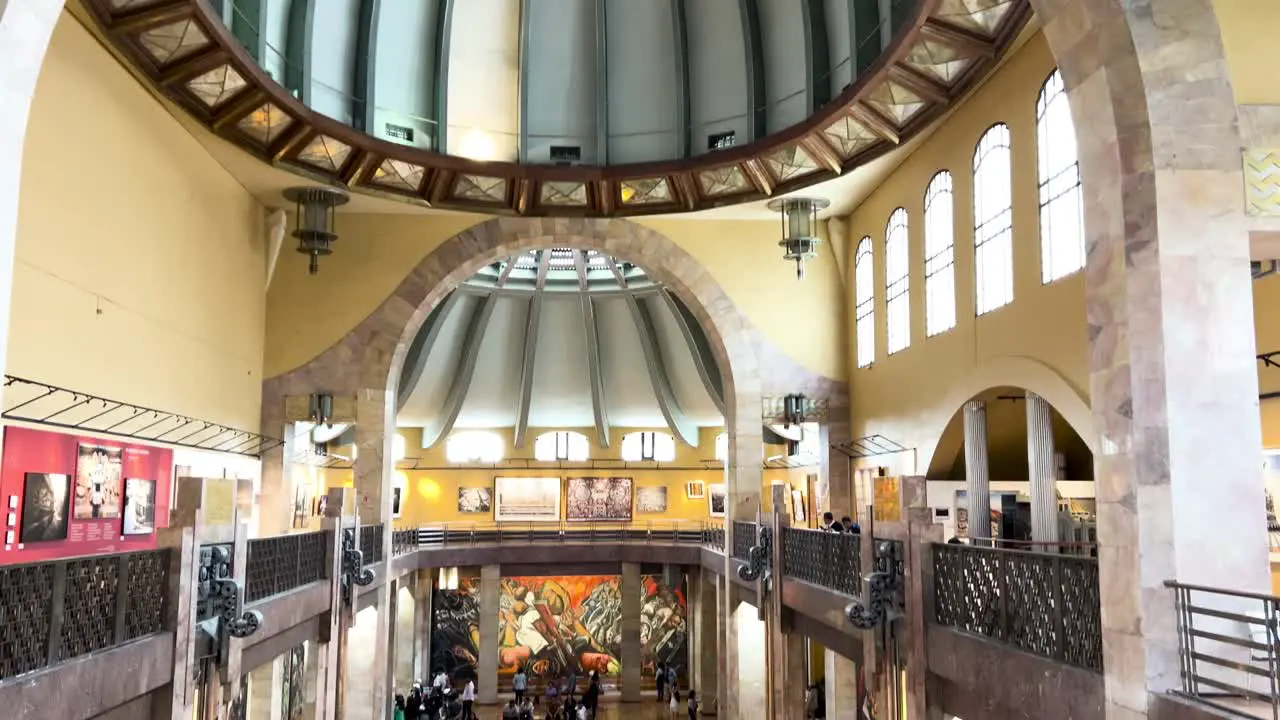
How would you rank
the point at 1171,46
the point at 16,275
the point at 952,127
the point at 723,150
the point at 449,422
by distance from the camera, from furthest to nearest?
the point at 449,422 < the point at 723,150 < the point at 952,127 < the point at 16,275 < the point at 1171,46

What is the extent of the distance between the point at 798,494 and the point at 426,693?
9.70m

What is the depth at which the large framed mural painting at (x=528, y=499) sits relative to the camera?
99.0ft

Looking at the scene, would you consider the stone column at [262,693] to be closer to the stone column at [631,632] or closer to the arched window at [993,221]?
the stone column at [631,632]

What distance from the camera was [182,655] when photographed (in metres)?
9.04

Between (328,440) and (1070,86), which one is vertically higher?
(1070,86)

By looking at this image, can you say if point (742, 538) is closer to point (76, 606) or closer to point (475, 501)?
point (76, 606)

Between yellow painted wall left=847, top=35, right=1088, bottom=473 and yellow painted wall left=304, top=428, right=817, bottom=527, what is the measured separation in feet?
38.5

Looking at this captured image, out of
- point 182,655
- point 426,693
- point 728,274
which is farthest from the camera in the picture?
point 426,693

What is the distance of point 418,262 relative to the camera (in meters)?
19.1

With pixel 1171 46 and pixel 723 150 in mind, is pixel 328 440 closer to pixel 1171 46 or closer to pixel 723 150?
pixel 723 150

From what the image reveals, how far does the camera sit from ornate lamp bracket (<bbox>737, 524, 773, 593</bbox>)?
1616 cm

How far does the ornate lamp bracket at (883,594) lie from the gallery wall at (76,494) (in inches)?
284

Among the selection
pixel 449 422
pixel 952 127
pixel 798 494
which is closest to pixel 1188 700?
pixel 952 127

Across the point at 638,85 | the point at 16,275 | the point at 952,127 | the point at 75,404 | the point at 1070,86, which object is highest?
the point at 638,85
